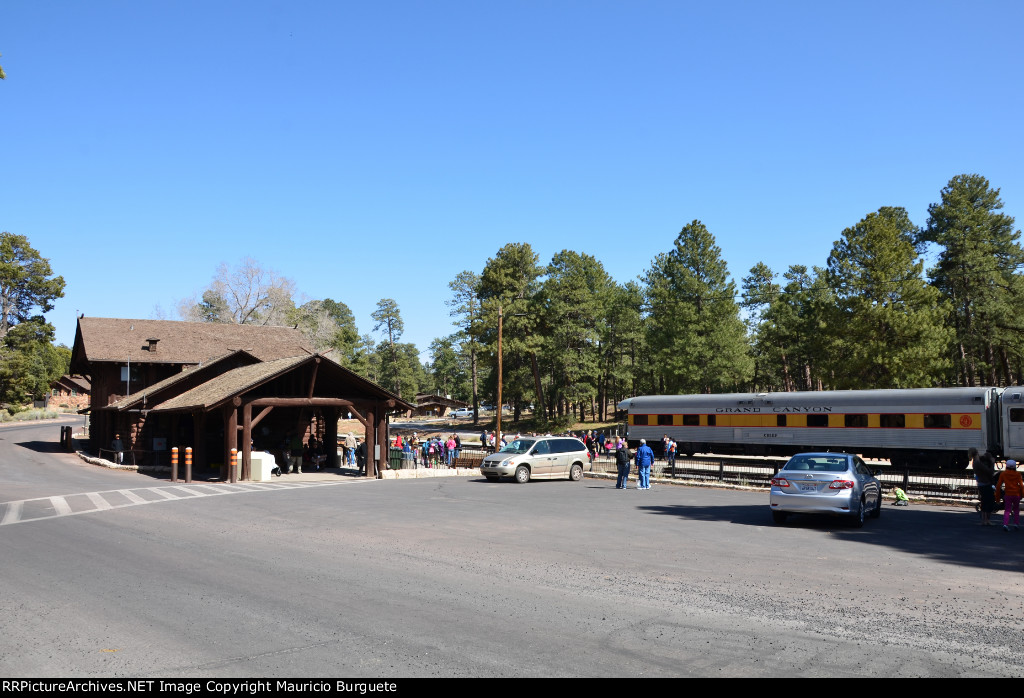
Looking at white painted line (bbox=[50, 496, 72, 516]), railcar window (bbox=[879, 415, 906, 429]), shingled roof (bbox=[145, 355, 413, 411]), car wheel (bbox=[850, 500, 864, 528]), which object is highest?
shingled roof (bbox=[145, 355, 413, 411])

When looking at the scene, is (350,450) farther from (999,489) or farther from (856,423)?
(999,489)

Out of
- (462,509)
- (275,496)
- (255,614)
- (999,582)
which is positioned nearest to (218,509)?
(275,496)

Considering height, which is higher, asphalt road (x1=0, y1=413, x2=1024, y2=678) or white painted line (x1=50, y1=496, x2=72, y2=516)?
asphalt road (x1=0, y1=413, x2=1024, y2=678)

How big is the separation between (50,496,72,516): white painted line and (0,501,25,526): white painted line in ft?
2.26

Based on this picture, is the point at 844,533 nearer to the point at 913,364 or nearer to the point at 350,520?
the point at 350,520

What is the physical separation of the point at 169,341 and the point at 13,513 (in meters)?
28.6

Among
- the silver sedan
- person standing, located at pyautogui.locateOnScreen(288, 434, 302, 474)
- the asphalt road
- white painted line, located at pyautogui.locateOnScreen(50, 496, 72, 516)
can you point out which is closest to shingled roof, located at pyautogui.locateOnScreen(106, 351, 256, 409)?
person standing, located at pyautogui.locateOnScreen(288, 434, 302, 474)

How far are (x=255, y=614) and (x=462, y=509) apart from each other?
10.4m

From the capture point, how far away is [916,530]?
14.7 meters

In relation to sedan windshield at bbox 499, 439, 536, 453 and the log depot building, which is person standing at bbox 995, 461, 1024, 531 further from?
the log depot building

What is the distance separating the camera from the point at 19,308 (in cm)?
6706

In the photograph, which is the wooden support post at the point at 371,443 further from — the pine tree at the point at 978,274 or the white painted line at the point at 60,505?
the pine tree at the point at 978,274

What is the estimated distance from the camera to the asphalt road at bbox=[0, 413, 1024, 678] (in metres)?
6.20

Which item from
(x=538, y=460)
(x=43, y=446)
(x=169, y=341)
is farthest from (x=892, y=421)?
(x=43, y=446)
